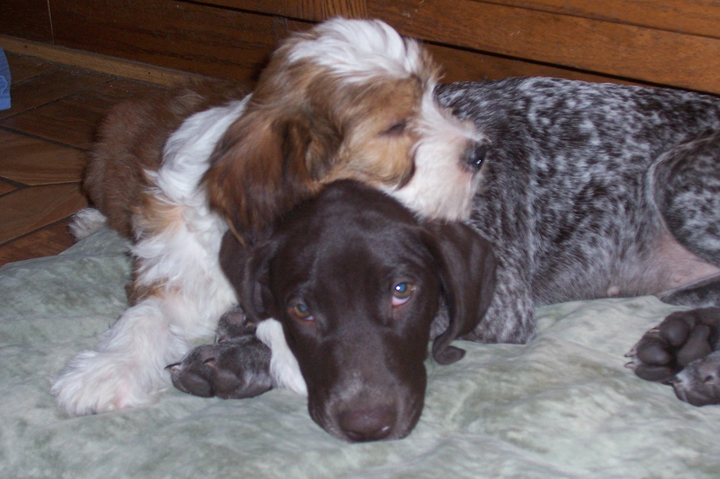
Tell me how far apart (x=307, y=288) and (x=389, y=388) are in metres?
0.43

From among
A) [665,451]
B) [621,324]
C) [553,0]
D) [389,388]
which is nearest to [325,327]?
[389,388]

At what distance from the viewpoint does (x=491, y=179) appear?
3.35 meters

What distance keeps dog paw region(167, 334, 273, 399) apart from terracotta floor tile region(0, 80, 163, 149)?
10.9 feet

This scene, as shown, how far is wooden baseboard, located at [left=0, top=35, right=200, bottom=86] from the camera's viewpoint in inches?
253

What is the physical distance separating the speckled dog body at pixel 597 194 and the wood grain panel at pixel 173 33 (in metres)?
2.67

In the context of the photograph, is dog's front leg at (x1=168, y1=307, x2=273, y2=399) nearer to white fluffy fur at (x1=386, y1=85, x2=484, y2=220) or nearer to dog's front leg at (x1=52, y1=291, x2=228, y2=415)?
dog's front leg at (x1=52, y1=291, x2=228, y2=415)

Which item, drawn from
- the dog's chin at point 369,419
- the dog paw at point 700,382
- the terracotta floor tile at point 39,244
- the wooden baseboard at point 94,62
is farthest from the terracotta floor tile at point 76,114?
the dog paw at point 700,382

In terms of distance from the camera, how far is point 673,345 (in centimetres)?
275

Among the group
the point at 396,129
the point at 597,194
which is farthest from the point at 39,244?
the point at 597,194

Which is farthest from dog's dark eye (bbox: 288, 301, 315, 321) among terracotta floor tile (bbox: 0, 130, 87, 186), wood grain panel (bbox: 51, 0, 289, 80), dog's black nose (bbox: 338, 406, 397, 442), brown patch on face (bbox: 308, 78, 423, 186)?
wood grain panel (bbox: 51, 0, 289, 80)

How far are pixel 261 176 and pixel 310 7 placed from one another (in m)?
2.24

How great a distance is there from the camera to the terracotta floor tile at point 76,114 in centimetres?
570

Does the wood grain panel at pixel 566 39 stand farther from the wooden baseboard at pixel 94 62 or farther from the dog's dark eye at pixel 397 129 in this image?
the wooden baseboard at pixel 94 62

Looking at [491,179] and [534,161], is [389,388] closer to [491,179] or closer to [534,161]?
[491,179]
